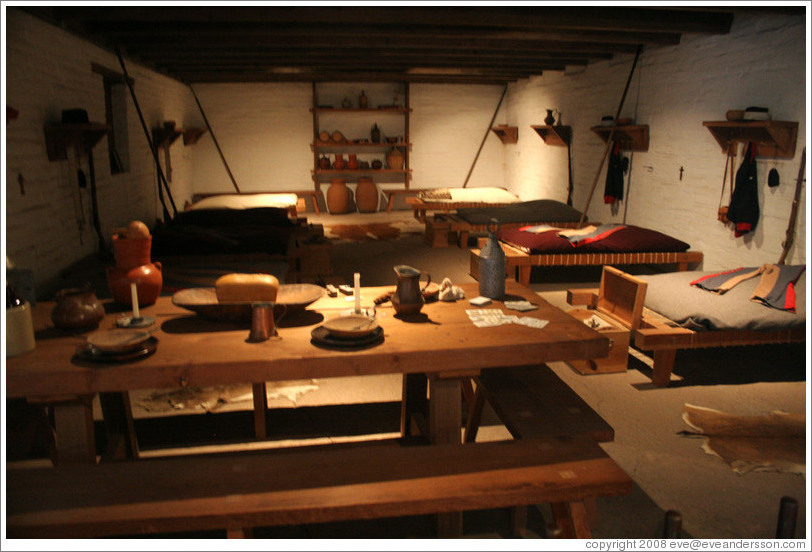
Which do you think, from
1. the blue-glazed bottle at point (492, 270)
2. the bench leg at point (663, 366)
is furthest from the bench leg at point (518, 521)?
the bench leg at point (663, 366)

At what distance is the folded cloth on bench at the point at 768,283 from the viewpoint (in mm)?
3576

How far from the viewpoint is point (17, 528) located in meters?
1.55

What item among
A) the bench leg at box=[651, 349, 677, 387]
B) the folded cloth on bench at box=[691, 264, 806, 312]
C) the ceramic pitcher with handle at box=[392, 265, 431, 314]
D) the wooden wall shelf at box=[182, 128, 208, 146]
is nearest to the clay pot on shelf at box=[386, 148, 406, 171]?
the wooden wall shelf at box=[182, 128, 208, 146]

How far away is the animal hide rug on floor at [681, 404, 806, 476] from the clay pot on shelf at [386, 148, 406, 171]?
26.1 feet

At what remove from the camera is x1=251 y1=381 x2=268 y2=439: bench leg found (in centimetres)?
271

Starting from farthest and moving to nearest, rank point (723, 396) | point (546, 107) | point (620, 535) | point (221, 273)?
point (546, 107) < point (221, 273) < point (723, 396) < point (620, 535)

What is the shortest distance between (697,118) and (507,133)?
17.0 ft

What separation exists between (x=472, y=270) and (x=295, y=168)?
6053mm

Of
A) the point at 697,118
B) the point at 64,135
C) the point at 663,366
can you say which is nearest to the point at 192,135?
the point at 64,135

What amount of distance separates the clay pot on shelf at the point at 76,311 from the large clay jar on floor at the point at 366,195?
Result: 27.3ft

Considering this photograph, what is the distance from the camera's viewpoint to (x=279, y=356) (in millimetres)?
1894

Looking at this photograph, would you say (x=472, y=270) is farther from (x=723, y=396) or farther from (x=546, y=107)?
(x=546, y=107)

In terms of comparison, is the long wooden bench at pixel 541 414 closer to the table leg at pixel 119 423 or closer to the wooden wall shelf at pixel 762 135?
the table leg at pixel 119 423

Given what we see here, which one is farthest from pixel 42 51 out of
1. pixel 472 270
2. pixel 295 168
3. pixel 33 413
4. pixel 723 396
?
pixel 295 168
